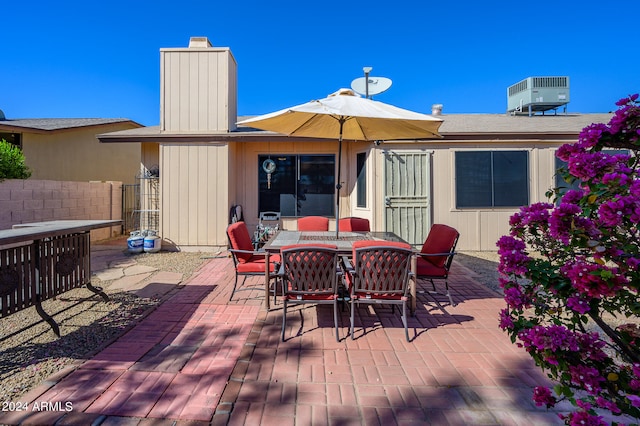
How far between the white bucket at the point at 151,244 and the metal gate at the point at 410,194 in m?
5.19

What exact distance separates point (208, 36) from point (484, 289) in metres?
7.70

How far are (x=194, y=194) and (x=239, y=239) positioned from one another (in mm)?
3607

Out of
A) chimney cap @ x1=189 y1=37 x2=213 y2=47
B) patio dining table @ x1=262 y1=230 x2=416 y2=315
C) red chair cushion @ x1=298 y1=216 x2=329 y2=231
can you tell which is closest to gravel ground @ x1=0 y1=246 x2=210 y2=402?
patio dining table @ x1=262 y1=230 x2=416 y2=315

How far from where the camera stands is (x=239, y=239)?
12.9ft

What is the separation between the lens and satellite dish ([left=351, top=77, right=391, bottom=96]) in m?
7.64

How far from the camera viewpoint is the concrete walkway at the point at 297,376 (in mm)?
1867

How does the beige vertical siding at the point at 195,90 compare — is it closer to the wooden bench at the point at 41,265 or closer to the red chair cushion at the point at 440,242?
the wooden bench at the point at 41,265

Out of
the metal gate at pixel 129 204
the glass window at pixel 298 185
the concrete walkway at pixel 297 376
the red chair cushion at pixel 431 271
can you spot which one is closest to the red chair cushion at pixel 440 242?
the red chair cushion at pixel 431 271

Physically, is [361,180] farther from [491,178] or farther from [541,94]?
[541,94]

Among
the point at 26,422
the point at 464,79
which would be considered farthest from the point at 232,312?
the point at 464,79

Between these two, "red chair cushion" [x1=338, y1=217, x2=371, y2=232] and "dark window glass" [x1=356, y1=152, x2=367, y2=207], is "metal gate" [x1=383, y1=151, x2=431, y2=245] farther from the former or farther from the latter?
"red chair cushion" [x1=338, y1=217, x2=371, y2=232]

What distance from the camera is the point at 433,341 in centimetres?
284

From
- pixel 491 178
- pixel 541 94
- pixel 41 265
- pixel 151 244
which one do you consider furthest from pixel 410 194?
pixel 541 94

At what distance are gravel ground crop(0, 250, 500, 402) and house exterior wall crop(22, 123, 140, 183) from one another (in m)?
8.18
